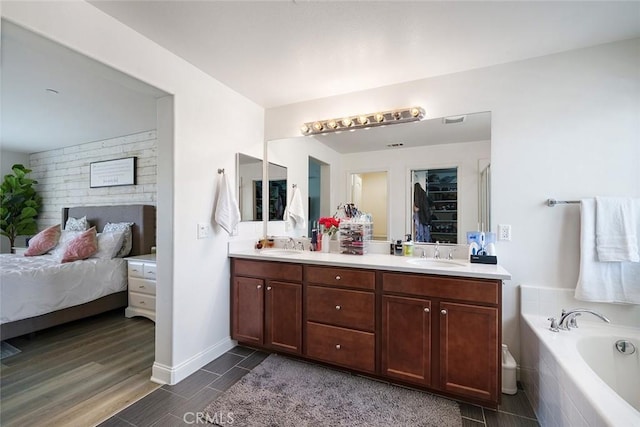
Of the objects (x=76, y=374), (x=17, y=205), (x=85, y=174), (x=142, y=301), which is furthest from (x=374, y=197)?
(x=17, y=205)

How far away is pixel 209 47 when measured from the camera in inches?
76.0

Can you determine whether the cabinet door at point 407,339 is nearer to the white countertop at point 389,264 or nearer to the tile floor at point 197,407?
the white countertop at point 389,264

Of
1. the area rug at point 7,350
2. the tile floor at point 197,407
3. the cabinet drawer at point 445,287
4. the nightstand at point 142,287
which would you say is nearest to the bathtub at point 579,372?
the tile floor at point 197,407

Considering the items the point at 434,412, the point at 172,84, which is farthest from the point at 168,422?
the point at 172,84

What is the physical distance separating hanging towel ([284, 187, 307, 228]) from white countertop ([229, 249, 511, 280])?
0.47m

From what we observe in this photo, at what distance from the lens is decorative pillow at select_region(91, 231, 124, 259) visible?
11.1 feet

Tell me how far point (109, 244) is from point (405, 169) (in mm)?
3619

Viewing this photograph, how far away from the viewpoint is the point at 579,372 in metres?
1.30

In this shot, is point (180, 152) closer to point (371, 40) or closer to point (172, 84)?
point (172, 84)

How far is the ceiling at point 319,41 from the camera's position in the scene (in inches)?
60.7

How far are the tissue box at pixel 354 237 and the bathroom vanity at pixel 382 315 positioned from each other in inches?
5.2

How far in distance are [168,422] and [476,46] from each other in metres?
3.12

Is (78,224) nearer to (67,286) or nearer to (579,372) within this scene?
(67,286)

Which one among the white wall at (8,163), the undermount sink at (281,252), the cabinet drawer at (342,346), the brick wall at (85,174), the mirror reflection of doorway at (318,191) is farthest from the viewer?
the white wall at (8,163)
